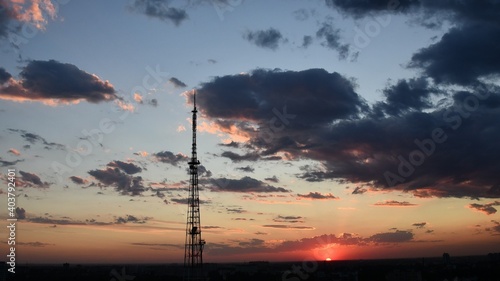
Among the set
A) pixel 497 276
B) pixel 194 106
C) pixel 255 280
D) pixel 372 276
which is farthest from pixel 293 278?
pixel 194 106

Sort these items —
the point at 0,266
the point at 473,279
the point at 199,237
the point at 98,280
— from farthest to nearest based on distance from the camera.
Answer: the point at 98,280, the point at 473,279, the point at 0,266, the point at 199,237

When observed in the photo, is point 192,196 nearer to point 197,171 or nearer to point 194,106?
point 197,171

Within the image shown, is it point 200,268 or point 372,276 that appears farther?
point 372,276

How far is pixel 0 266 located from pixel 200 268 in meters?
86.0

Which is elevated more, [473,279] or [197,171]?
[197,171]

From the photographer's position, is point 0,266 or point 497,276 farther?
point 497,276

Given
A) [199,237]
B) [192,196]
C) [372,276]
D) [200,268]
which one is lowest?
[372,276]

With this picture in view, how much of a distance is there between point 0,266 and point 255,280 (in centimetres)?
6382

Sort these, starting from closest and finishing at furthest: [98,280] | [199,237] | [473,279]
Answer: [199,237] → [473,279] → [98,280]

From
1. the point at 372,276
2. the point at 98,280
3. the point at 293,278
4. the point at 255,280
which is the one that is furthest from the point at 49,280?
the point at 372,276

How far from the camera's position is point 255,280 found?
133375 millimetres

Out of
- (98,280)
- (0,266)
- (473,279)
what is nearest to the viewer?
(0,266)

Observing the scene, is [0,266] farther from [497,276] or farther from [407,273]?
[497,276]

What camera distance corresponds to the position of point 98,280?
140000mm
